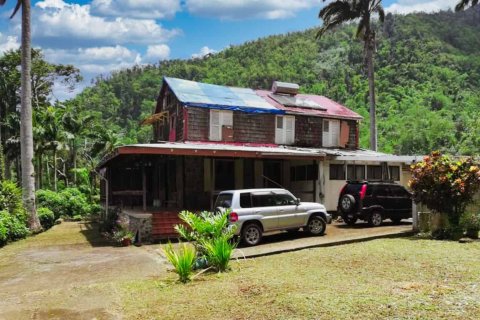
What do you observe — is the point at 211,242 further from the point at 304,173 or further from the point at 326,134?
the point at 326,134

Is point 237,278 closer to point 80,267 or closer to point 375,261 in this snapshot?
point 375,261

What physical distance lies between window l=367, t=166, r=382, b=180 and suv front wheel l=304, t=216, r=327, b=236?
8.61m

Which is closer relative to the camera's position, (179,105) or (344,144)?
(179,105)

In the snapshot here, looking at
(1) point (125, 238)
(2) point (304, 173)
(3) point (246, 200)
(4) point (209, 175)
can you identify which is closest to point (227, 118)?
(4) point (209, 175)

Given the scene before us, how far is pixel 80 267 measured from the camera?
40.4 feet

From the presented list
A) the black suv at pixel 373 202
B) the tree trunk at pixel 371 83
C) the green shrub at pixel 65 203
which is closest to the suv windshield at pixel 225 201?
the black suv at pixel 373 202

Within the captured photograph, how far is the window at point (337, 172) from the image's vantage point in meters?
22.1

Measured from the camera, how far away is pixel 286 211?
14.8 m

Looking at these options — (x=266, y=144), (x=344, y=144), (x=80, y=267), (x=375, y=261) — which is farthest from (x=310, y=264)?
(x=344, y=144)

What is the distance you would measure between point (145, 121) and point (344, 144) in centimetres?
1250

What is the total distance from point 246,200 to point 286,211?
1.48 m

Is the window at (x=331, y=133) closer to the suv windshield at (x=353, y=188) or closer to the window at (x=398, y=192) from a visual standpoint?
the window at (x=398, y=192)

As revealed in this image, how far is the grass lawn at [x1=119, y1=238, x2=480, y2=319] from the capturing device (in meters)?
6.52

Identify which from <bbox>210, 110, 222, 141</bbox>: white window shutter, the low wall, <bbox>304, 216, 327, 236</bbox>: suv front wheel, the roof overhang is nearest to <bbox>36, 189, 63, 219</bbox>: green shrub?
<bbox>210, 110, 222, 141</bbox>: white window shutter
